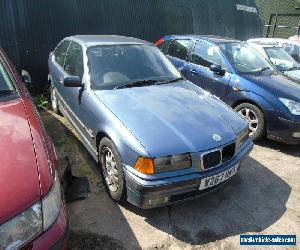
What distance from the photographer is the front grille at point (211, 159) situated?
3.17m

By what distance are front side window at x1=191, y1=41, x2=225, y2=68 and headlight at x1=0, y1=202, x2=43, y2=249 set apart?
469cm

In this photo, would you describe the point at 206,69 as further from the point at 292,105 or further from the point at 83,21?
the point at 83,21

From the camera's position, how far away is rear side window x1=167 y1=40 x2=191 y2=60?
658 centimetres

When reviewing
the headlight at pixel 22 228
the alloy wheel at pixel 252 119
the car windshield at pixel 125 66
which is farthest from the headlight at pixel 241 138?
the headlight at pixel 22 228

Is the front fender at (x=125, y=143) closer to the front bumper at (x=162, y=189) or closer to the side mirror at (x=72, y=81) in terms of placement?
the front bumper at (x=162, y=189)

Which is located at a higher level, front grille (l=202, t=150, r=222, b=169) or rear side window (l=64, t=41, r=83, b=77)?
rear side window (l=64, t=41, r=83, b=77)

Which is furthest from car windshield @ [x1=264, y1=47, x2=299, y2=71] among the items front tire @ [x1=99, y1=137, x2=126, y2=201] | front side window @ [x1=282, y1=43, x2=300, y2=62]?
front tire @ [x1=99, y1=137, x2=126, y2=201]

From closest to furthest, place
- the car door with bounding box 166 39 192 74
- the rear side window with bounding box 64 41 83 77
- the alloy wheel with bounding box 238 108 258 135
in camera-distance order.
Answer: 1. the rear side window with bounding box 64 41 83 77
2. the alloy wheel with bounding box 238 108 258 135
3. the car door with bounding box 166 39 192 74

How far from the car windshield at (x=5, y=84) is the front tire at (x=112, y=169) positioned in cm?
106

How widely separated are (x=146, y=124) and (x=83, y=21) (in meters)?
5.76

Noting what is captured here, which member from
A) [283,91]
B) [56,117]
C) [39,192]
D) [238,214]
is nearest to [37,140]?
[39,192]

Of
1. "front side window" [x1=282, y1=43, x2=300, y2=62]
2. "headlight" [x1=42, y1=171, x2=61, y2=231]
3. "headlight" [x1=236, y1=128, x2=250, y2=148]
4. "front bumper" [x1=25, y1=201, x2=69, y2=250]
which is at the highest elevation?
"headlight" [x1=42, y1=171, x2=61, y2=231]

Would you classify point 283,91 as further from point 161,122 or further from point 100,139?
point 100,139

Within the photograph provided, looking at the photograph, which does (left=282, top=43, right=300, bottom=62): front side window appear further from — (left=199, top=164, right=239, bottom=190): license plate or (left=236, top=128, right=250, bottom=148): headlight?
(left=199, top=164, right=239, bottom=190): license plate
